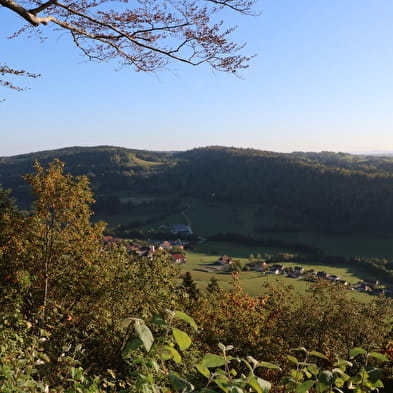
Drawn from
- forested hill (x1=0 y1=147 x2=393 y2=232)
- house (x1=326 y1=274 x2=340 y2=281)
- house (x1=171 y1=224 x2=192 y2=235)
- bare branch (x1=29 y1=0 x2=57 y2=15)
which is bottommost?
house (x1=326 y1=274 x2=340 y2=281)

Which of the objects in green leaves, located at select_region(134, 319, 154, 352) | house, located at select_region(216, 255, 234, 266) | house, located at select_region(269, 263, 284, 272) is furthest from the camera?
house, located at select_region(216, 255, 234, 266)

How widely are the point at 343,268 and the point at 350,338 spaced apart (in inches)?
3235

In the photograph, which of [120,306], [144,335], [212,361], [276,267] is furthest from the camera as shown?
[276,267]

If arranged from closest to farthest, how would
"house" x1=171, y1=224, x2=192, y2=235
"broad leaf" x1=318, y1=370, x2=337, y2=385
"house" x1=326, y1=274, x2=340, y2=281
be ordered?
"broad leaf" x1=318, y1=370, x2=337, y2=385
"house" x1=326, y1=274, x2=340, y2=281
"house" x1=171, y1=224, x2=192, y2=235

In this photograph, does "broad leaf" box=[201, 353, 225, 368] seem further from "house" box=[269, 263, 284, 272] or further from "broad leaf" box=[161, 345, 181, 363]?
"house" box=[269, 263, 284, 272]

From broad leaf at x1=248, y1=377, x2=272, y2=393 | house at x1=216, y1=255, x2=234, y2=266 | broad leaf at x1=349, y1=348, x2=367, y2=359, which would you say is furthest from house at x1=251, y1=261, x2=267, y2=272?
broad leaf at x1=248, y1=377, x2=272, y2=393

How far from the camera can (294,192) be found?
152m

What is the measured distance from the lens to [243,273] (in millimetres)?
79438

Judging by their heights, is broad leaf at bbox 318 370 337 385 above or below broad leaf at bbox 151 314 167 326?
below

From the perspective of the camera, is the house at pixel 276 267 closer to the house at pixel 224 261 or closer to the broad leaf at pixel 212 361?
the house at pixel 224 261

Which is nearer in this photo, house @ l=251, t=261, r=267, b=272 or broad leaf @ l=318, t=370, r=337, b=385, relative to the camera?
broad leaf @ l=318, t=370, r=337, b=385

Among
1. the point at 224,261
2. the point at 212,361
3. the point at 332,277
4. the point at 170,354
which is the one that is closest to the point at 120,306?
the point at 170,354

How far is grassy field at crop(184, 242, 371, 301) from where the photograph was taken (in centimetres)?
6560

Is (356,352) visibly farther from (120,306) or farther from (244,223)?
(244,223)
